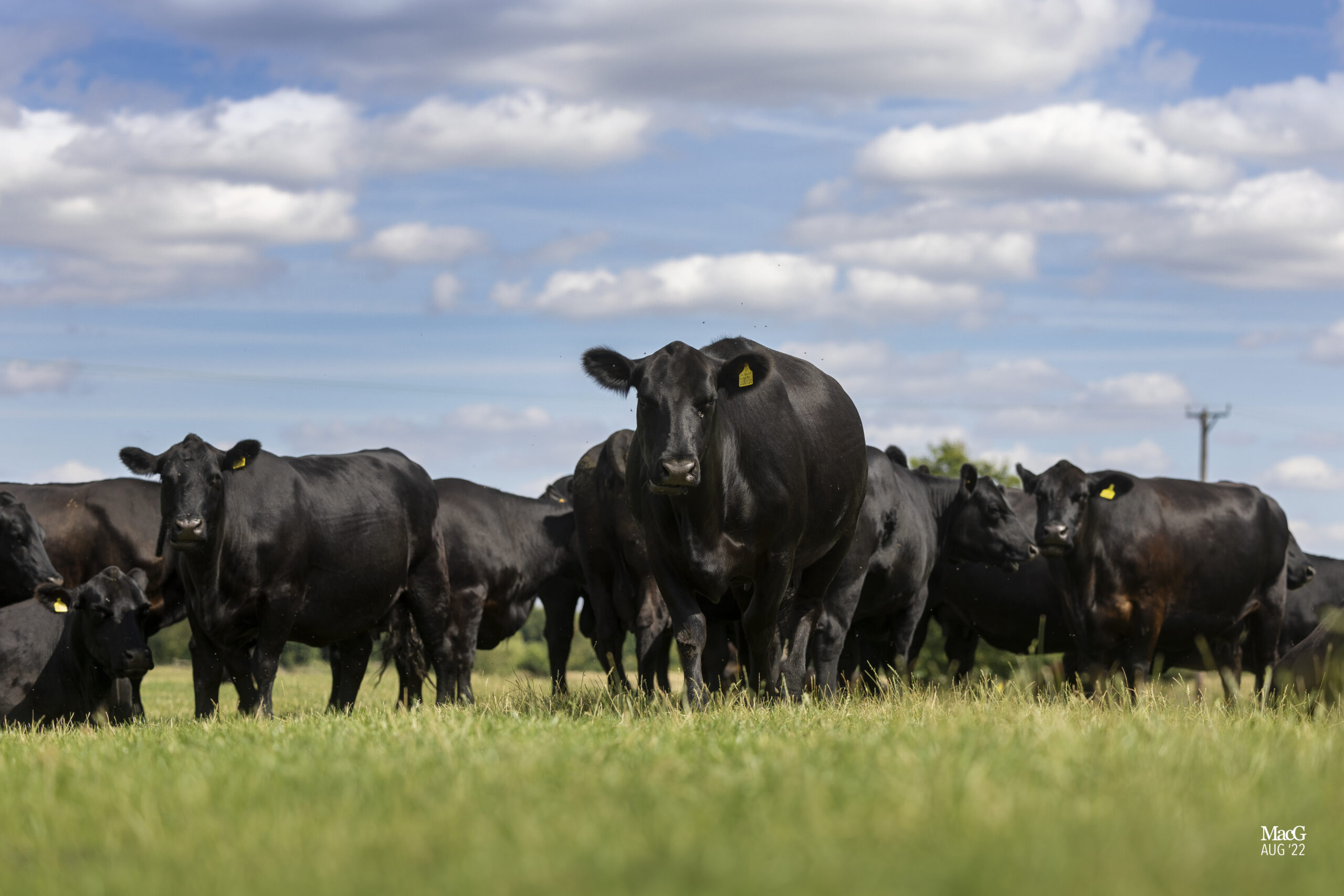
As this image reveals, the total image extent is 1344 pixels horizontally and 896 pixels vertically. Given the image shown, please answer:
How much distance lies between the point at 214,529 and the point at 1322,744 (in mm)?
7498

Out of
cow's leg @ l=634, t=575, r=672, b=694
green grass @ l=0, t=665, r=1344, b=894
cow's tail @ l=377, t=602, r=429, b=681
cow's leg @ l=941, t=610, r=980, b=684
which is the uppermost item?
green grass @ l=0, t=665, r=1344, b=894

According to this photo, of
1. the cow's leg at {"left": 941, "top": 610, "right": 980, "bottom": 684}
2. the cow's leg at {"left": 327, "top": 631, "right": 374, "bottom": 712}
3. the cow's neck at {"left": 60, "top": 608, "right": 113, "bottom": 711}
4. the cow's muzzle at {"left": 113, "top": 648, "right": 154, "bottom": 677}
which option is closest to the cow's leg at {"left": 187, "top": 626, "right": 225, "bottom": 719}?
the cow's muzzle at {"left": 113, "top": 648, "right": 154, "bottom": 677}

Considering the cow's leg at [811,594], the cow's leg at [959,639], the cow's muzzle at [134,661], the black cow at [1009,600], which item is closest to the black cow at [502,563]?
the cow's muzzle at [134,661]

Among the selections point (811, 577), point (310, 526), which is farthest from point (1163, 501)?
point (310, 526)

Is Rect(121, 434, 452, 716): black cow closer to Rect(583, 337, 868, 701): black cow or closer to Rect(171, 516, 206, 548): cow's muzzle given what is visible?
Rect(171, 516, 206, 548): cow's muzzle

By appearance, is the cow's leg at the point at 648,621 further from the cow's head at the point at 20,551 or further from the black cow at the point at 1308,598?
the black cow at the point at 1308,598

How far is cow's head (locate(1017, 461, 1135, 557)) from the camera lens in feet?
39.6

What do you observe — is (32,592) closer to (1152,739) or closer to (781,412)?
(781,412)

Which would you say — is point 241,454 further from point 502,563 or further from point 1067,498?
point 1067,498

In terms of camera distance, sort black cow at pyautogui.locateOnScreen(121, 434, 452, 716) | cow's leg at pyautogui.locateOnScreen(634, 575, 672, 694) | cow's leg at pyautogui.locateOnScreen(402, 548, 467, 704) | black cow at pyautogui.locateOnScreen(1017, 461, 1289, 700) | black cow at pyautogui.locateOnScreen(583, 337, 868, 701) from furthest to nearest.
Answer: cow's leg at pyautogui.locateOnScreen(402, 548, 467, 704) < black cow at pyautogui.locateOnScreen(1017, 461, 1289, 700) < cow's leg at pyautogui.locateOnScreen(634, 575, 672, 694) < black cow at pyautogui.locateOnScreen(121, 434, 452, 716) < black cow at pyautogui.locateOnScreen(583, 337, 868, 701)

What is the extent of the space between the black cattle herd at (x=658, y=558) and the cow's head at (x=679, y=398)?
15mm

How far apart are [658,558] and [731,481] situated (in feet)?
2.06

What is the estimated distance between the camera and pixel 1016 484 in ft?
104

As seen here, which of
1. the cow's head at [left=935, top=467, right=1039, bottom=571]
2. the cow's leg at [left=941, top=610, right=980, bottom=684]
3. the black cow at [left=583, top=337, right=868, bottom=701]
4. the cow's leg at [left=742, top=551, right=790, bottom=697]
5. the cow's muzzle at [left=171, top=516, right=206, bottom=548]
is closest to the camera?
the black cow at [left=583, top=337, right=868, bottom=701]
